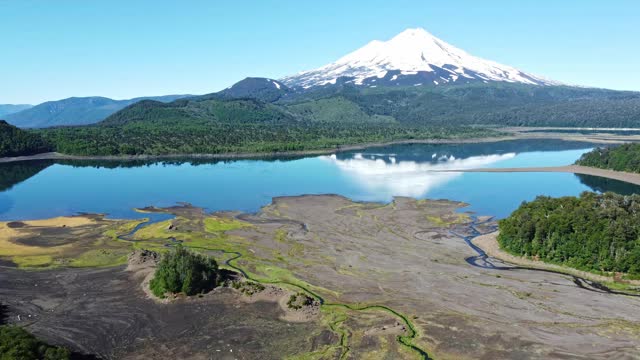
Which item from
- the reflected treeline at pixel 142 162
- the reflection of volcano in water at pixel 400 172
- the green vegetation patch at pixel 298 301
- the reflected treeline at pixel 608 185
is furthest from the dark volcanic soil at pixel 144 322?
the reflected treeline at pixel 142 162

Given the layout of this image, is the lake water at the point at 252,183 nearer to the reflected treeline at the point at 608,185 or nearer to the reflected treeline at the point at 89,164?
the reflected treeline at the point at 608,185

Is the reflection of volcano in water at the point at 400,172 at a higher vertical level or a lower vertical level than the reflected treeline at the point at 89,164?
lower

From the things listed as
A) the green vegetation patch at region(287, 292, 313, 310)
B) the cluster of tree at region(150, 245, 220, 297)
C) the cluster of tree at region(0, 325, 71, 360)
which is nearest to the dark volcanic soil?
the cluster of tree at region(150, 245, 220, 297)

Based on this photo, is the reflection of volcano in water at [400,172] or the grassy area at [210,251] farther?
the reflection of volcano in water at [400,172]

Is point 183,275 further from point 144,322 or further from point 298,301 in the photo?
point 298,301

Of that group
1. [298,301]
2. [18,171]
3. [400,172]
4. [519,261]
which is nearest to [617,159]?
[400,172]

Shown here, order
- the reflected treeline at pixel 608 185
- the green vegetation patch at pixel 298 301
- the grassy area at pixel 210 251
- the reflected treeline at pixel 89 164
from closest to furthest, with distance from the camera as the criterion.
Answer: the grassy area at pixel 210 251, the green vegetation patch at pixel 298 301, the reflected treeline at pixel 608 185, the reflected treeline at pixel 89 164

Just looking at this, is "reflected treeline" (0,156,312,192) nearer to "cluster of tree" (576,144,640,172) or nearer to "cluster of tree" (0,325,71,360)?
"cluster of tree" (576,144,640,172)

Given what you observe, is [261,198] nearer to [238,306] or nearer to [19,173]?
[238,306]
